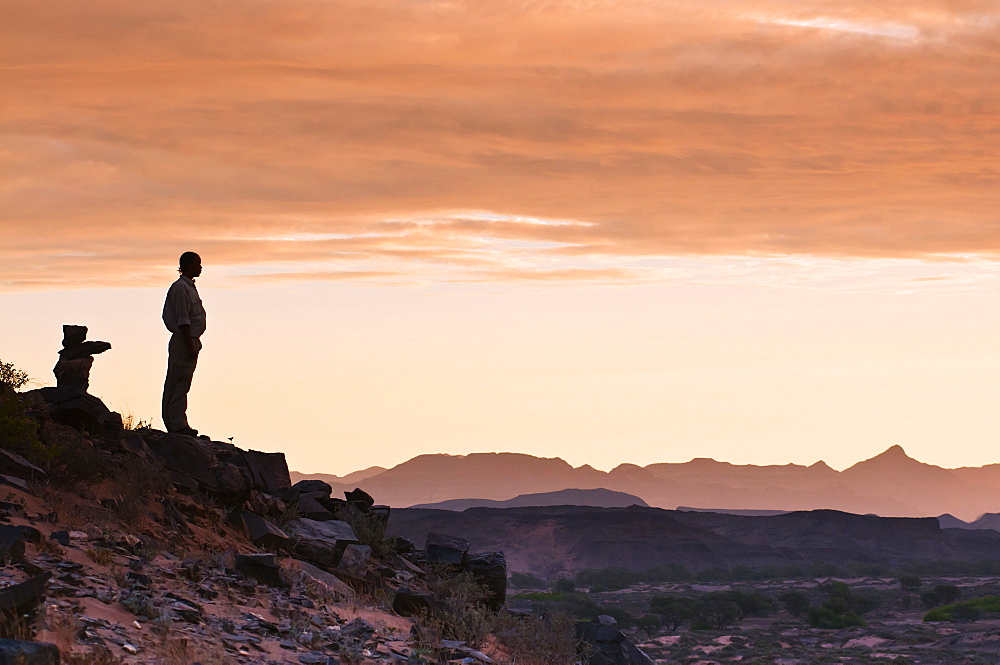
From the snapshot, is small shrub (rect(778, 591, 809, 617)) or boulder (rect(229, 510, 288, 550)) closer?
boulder (rect(229, 510, 288, 550))

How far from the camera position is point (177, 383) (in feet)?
57.4

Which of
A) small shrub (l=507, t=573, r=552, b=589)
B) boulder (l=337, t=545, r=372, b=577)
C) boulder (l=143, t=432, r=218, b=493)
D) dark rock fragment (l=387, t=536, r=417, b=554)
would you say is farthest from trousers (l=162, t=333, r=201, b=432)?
small shrub (l=507, t=573, r=552, b=589)

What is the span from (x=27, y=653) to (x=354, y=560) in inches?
321

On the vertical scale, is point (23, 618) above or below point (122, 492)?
below

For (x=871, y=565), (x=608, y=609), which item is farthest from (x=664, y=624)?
(x=871, y=565)

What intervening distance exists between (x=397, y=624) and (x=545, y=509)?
129359mm

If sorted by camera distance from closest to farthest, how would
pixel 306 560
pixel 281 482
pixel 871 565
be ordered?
pixel 306 560, pixel 281 482, pixel 871 565

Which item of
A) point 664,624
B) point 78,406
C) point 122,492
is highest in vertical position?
point 78,406

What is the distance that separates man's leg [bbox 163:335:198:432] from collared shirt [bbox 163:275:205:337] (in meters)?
0.28

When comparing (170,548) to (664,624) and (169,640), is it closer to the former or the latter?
(169,640)

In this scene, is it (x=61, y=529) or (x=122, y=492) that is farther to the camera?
(x=122, y=492)

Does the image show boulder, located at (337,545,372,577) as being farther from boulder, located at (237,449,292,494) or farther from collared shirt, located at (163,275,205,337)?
collared shirt, located at (163,275,205,337)

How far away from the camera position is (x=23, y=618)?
10.1 meters

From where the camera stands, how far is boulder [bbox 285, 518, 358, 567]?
54.3 ft
